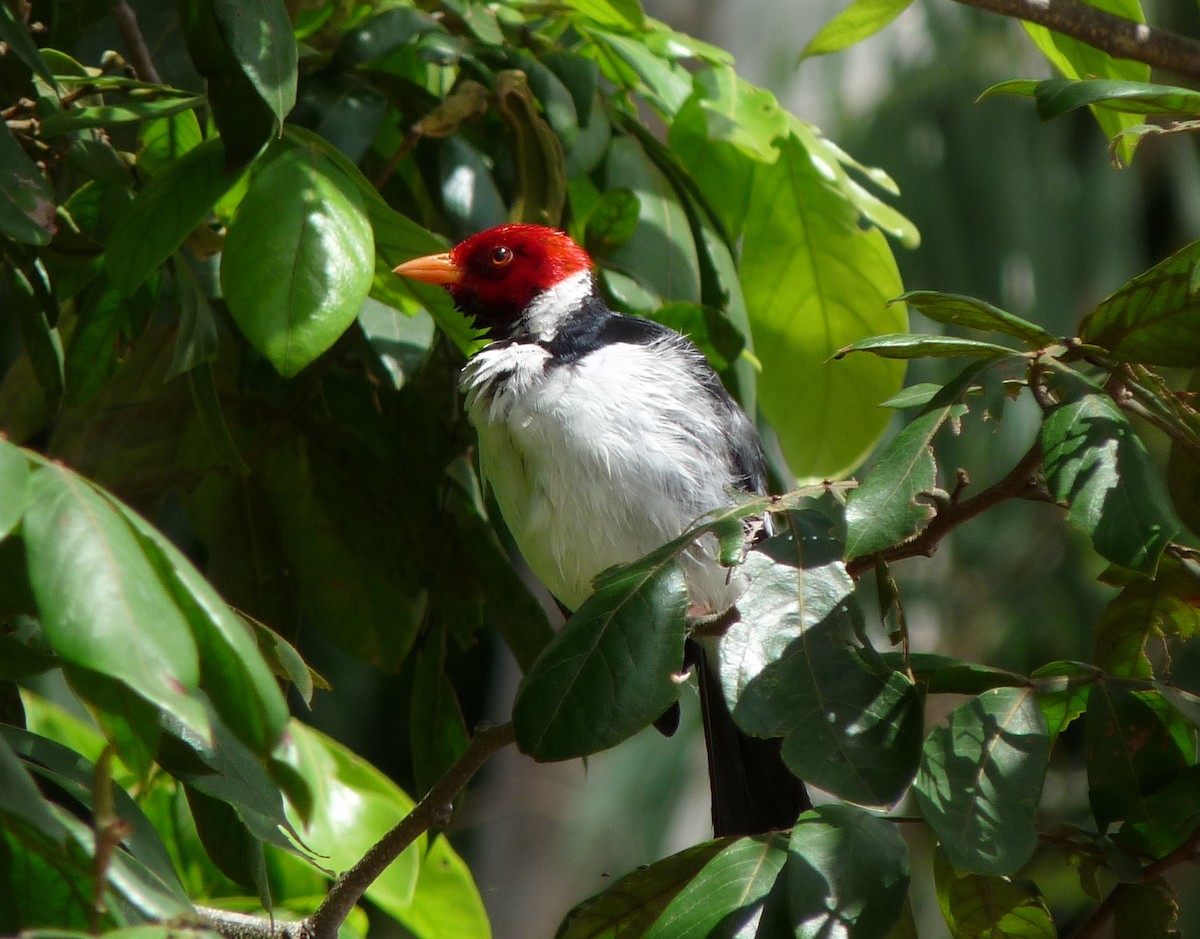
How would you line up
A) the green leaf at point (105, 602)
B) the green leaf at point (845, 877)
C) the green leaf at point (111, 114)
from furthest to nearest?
the green leaf at point (111, 114) → the green leaf at point (845, 877) → the green leaf at point (105, 602)

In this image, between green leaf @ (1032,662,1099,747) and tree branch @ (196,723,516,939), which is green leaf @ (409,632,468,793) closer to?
tree branch @ (196,723,516,939)

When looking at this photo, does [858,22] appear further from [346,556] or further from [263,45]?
[346,556]

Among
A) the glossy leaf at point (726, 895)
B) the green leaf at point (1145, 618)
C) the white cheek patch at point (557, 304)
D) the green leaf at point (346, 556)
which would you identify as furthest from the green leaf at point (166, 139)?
the green leaf at point (1145, 618)

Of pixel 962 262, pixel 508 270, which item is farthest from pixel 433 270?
pixel 962 262

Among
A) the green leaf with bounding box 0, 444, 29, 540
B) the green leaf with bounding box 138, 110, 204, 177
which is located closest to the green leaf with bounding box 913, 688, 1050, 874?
the green leaf with bounding box 0, 444, 29, 540

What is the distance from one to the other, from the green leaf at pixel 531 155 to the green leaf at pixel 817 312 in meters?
0.53

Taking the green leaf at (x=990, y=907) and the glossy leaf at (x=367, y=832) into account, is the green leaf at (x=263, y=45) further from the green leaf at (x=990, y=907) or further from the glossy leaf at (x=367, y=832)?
the green leaf at (x=990, y=907)

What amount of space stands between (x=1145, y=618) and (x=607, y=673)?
83cm

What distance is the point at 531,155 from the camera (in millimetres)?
2414

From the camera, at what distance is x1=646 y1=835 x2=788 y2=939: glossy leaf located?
1.44m

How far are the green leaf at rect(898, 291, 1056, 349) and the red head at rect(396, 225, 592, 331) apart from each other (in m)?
1.40

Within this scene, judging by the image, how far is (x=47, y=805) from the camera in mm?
1125

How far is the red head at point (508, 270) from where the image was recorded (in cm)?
295

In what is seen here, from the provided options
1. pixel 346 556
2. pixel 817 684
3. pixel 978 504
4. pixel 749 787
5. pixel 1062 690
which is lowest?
pixel 749 787
